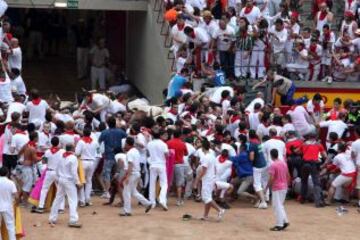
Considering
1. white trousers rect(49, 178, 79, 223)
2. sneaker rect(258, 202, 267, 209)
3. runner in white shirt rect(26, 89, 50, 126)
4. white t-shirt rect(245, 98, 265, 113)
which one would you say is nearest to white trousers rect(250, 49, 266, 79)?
white t-shirt rect(245, 98, 265, 113)

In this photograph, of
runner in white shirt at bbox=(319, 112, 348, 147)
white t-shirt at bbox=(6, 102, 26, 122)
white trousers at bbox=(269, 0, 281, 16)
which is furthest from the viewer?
white trousers at bbox=(269, 0, 281, 16)

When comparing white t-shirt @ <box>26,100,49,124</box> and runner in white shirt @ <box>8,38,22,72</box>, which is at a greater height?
runner in white shirt @ <box>8,38,22,72</box>

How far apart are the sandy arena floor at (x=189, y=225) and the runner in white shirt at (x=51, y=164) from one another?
1.64 ft

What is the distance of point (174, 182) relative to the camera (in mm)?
27688

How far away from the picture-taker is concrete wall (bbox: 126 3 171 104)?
3516cm

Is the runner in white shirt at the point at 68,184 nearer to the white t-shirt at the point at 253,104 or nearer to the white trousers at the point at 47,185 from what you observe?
the white trousers at the point at 47,185

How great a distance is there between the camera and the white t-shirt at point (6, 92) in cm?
2969

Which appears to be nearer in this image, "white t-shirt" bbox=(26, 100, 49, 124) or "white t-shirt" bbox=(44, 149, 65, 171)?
"white t-shirt" bbox=(44, 149, 65, 171)

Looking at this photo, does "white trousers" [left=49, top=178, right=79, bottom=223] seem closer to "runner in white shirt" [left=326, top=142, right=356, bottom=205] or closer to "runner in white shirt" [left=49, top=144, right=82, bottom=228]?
"runner in white shirt" [left=49, top=144, right=82, bottom=228]

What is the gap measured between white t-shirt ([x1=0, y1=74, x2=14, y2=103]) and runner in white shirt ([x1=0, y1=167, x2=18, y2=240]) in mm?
7431

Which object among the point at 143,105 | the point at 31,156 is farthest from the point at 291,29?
the point at 31,156

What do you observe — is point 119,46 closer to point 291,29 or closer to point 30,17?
point 30,17

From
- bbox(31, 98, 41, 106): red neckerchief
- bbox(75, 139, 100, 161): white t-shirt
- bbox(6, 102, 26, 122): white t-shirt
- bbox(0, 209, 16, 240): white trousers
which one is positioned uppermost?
bbox(31, 98, 41, 106): red neckerchief

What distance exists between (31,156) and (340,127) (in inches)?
294
